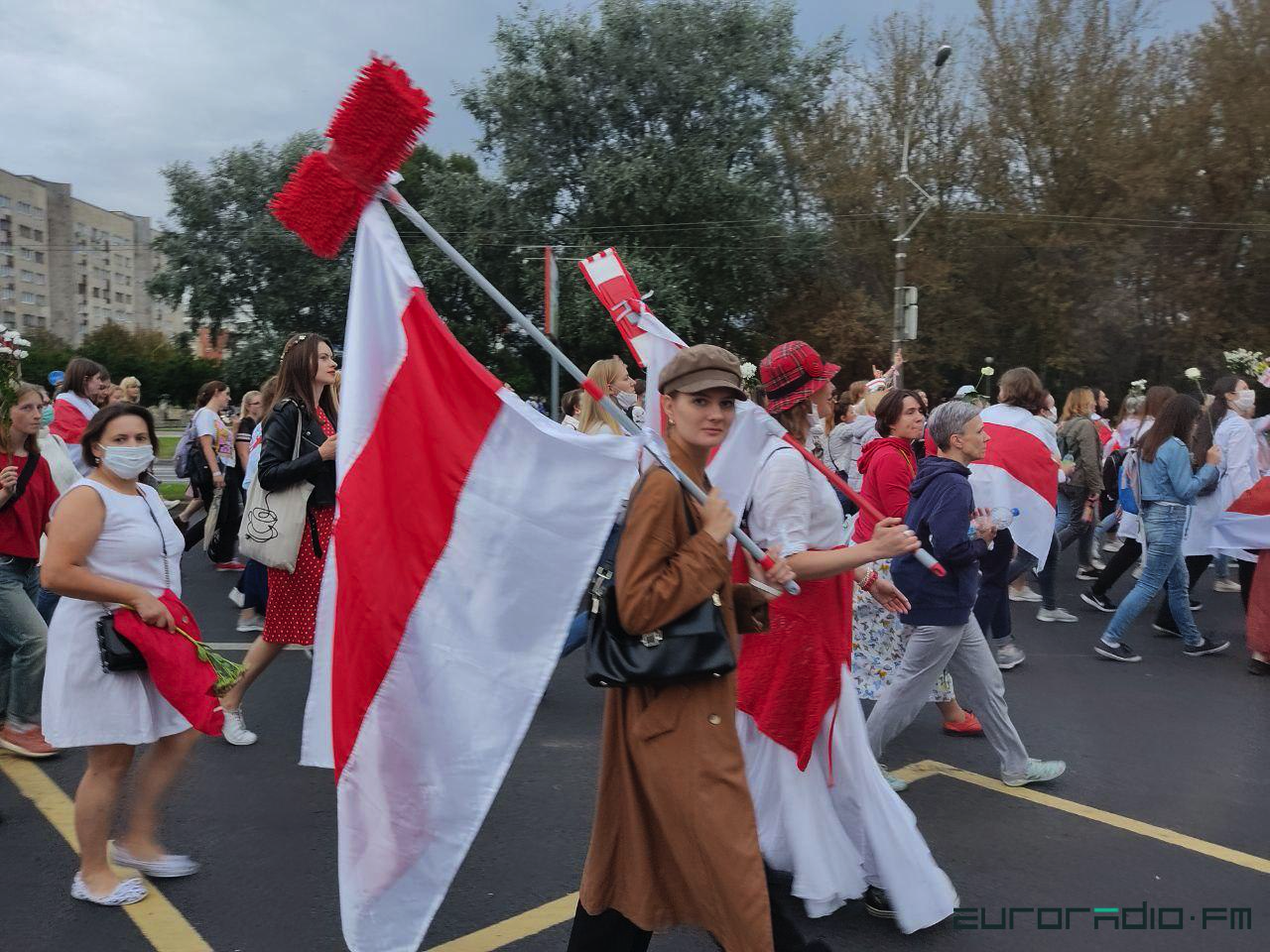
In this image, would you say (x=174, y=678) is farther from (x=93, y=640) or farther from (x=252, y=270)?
(x=252, y=270)

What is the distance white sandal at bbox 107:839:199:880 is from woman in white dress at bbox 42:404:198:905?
4.8 inches

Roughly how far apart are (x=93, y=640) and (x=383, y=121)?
2098 millimetres

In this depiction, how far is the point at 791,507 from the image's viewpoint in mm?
3219

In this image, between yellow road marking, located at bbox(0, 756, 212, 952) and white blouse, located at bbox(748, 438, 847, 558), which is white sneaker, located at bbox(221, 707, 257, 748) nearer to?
yellow road marking, located at bbox(0, 756, 212, 952)

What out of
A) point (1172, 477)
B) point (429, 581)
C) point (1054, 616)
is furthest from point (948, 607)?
point (1054, 616)

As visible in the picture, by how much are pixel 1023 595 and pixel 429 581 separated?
26.0ft

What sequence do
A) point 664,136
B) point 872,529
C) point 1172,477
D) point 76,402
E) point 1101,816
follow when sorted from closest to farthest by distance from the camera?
1. point 1101,816
2. point 872,529
3. point 76,402
4. point 1172,477
5. point 664,136

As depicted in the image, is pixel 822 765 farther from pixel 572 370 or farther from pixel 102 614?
pixel 102 614

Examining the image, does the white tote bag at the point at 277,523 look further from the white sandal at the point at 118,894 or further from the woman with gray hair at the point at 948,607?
the woman with gray hair at the point at 948,607

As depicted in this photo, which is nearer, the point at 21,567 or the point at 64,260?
the point at 21,567

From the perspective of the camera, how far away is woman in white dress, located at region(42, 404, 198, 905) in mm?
3523

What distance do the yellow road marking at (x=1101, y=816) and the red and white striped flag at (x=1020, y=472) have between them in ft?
7.80

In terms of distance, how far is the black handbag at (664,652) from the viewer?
8.11 ft

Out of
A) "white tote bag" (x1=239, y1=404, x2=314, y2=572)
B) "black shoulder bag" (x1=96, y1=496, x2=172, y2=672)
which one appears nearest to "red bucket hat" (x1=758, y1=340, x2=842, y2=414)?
"black shoulder bag" (x1=96, y1=496, x2=172, y2=672)
